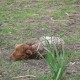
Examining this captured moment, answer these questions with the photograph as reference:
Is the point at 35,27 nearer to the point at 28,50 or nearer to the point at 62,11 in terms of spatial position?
the point at 62,11

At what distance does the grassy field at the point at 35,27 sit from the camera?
4.90 m

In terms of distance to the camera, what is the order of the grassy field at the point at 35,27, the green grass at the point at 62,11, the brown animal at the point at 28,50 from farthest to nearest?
the green grass at the point at 62,11, the brown animal at the point at 28,50, the grassy field at the point at 35,27

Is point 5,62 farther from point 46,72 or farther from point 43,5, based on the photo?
point 43,5

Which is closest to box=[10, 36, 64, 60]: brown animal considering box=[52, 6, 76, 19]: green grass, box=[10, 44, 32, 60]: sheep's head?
box=[10, 44, 32, 60]: sheep's head

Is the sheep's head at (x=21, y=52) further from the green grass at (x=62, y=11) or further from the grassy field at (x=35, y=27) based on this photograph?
the green grass at (x=62, y=11)

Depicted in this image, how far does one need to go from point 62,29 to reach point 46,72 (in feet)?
7.78

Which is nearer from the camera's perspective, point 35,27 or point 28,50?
point 28,50

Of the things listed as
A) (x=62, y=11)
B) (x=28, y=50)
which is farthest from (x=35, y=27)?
(x=28, y=50)

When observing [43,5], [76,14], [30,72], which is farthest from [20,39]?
[43,5]

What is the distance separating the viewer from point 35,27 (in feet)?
23.8

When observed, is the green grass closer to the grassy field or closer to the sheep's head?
the grassy field

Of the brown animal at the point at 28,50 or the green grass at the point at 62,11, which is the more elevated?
the brown animal at the point at 28,50

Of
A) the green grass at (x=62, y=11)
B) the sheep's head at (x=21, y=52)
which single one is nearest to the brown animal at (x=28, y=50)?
the sheep's head at (x=21, y=52)

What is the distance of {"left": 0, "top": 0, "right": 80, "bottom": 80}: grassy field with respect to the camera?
4.90m
